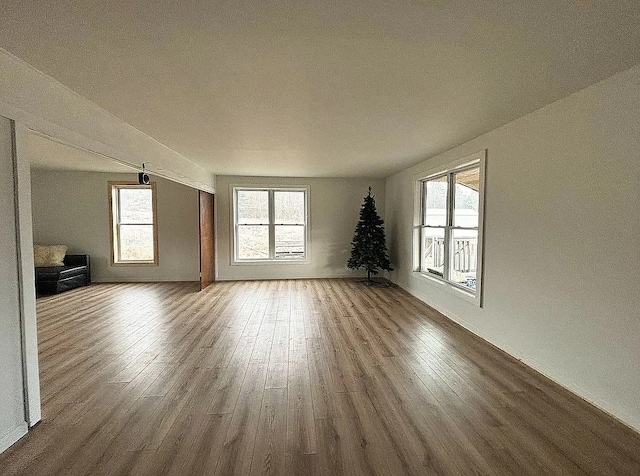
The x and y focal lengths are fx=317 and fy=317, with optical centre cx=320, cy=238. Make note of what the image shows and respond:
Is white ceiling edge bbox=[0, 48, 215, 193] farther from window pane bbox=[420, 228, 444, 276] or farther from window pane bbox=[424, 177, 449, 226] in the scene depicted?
window pane bbox=[420, 228, 444, 276]

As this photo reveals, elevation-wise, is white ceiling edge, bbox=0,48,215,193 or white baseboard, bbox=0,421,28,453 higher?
white ceiling edge, bbox=0,48,215,193

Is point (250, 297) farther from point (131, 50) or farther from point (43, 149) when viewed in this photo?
point (131, 50)

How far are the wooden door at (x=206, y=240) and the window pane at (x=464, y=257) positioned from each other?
177 inches

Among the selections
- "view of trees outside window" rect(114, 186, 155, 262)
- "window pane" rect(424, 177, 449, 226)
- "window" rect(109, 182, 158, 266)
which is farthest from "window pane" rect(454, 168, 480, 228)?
"view of trees outside window" rect(114, 186, 155, 262)

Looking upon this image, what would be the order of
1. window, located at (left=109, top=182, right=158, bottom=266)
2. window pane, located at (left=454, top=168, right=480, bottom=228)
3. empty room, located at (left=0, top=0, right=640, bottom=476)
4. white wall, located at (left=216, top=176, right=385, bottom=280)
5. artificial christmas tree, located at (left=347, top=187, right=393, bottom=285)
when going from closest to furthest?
1. empty room, located at (left=0, top=0, right=640, bottom=476)
2. window pane, located at (left=454, top=168, right=480, bottom=228)
3. artificial christmas tree, located at (left=347, top=187, right=393, bottom=285)
4. window, located at (left=109, top=182, right=158, bottom=266)
5. white wall, located at (left=216, top=176, right=385, bottom=280)

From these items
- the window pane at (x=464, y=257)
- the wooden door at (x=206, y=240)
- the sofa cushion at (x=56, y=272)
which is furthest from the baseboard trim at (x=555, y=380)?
the sofa cushion at (x=56, y=272)

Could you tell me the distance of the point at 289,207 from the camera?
746 centimetres

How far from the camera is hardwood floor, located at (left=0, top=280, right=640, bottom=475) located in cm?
180

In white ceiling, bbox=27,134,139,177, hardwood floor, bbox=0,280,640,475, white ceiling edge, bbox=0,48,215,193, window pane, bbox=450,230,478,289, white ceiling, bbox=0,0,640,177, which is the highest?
white ceiling, bbox=27,134,139,177

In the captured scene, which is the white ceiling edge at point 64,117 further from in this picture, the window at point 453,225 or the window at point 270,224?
the window at point 453,225

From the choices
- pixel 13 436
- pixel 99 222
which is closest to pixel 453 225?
pixel 13 436

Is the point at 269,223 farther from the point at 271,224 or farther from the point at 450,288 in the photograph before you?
the point at 450,288

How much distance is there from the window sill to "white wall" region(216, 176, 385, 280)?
2.23 metres

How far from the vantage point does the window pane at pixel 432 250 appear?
202 inches
